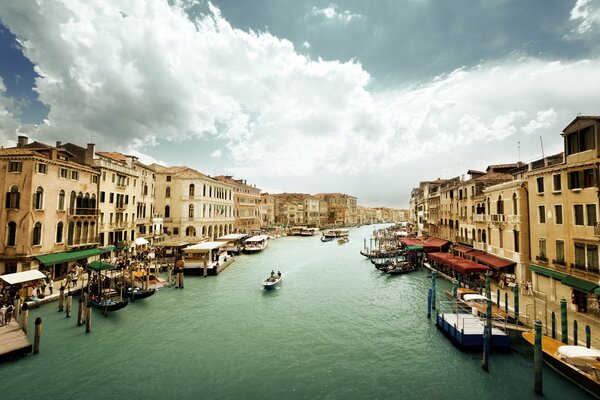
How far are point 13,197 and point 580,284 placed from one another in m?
41.1

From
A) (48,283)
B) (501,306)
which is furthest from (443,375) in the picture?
(48,283)

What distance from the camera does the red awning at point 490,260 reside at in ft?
84.9

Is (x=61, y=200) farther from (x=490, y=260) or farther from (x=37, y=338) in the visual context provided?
(x=490, y=260)

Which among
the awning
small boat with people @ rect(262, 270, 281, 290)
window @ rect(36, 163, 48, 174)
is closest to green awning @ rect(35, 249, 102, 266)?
the awning

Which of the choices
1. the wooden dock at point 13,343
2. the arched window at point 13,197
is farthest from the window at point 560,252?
the arched window at point 13,197

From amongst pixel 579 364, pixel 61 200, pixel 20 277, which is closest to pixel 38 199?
pixel 61 200

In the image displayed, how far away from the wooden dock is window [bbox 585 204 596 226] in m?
32.3

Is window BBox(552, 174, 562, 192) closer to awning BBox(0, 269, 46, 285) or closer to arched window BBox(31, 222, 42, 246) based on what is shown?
awning BBox(0, 269, 46, 285)

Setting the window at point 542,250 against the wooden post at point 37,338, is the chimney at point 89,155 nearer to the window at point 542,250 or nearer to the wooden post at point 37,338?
the wooden post at point 37,338

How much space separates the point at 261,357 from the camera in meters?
15.6

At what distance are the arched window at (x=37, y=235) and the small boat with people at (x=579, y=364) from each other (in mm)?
35576

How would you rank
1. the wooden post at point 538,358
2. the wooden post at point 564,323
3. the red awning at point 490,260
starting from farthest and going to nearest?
the red awning at point 490,260
the wooden post at point 564,323
the wooden post at point 538,358

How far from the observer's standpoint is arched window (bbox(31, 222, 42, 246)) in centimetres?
2434

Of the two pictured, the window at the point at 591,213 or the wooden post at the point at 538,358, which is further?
the window at the point at 591,213
